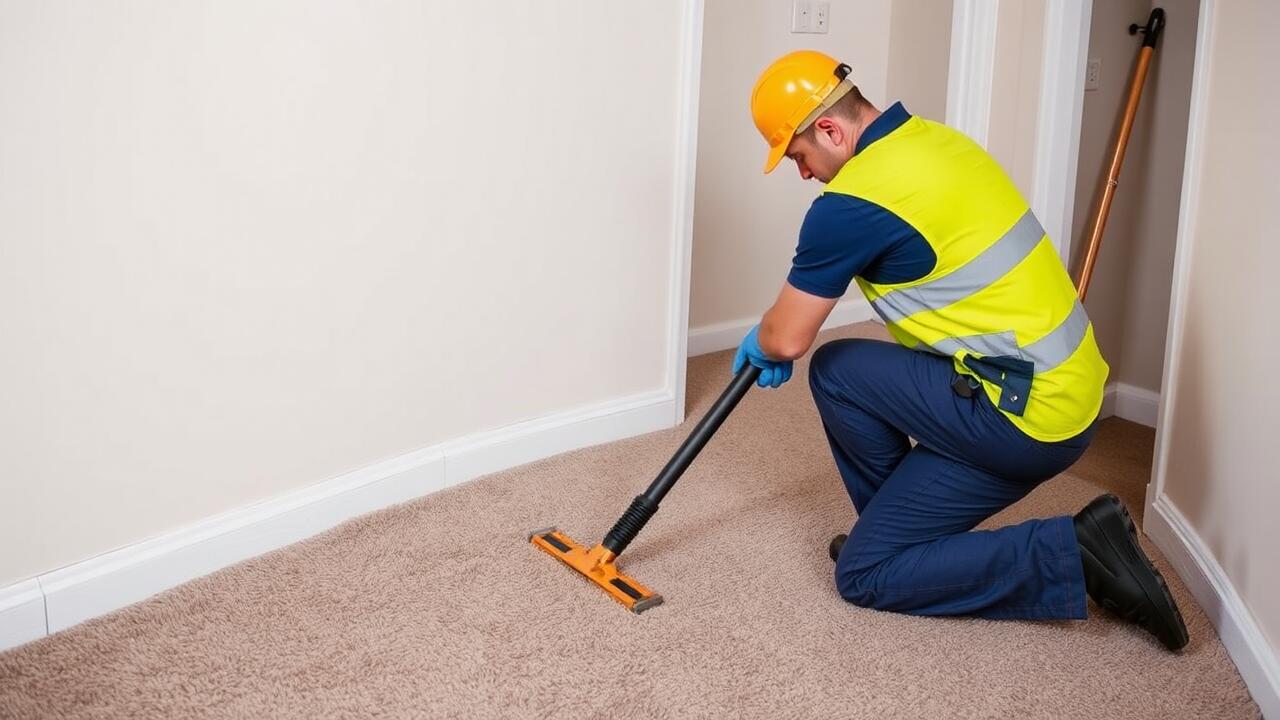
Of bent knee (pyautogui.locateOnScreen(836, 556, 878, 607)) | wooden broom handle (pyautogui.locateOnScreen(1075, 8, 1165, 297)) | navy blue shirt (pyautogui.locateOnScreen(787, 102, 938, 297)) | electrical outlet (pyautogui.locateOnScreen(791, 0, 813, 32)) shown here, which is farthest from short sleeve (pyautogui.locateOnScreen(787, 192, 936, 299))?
electrical outlet (pyautogui.locateOnScreen(791, 0, 813, 32))

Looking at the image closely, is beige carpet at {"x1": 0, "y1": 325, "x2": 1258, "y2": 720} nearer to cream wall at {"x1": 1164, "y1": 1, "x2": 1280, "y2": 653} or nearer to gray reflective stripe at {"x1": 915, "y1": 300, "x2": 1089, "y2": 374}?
cream wall at {"x1": 1164, "y1": 1, "x2": 1280, "y2": 653}

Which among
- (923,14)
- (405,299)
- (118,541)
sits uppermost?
(923,14)

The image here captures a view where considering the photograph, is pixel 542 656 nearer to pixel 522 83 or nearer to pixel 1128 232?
pixel 522 83

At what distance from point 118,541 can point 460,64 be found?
43.0 inches

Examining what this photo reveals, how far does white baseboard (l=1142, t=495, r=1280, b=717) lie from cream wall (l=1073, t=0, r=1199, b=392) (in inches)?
35.9

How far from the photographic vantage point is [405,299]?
7.22 ft

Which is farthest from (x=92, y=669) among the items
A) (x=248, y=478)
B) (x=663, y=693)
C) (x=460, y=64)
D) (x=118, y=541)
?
(x=460, y=64)

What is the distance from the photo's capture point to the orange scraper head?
189cm

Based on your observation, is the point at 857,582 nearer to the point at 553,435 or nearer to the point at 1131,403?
the point at 553,435

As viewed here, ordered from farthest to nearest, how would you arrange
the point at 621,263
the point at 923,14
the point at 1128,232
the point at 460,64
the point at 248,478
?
1. the point at 923,14
2. the point at 1128,232
3. the point at 621,263
4. the point at 460,64
5. the point at 248,478

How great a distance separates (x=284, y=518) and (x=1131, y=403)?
7.63 feet

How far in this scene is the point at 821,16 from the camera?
3734mm

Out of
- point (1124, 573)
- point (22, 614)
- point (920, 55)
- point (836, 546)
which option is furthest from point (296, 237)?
point (920, 55)

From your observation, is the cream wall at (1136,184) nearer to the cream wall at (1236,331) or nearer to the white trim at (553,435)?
the cream wall at (1236,331)
